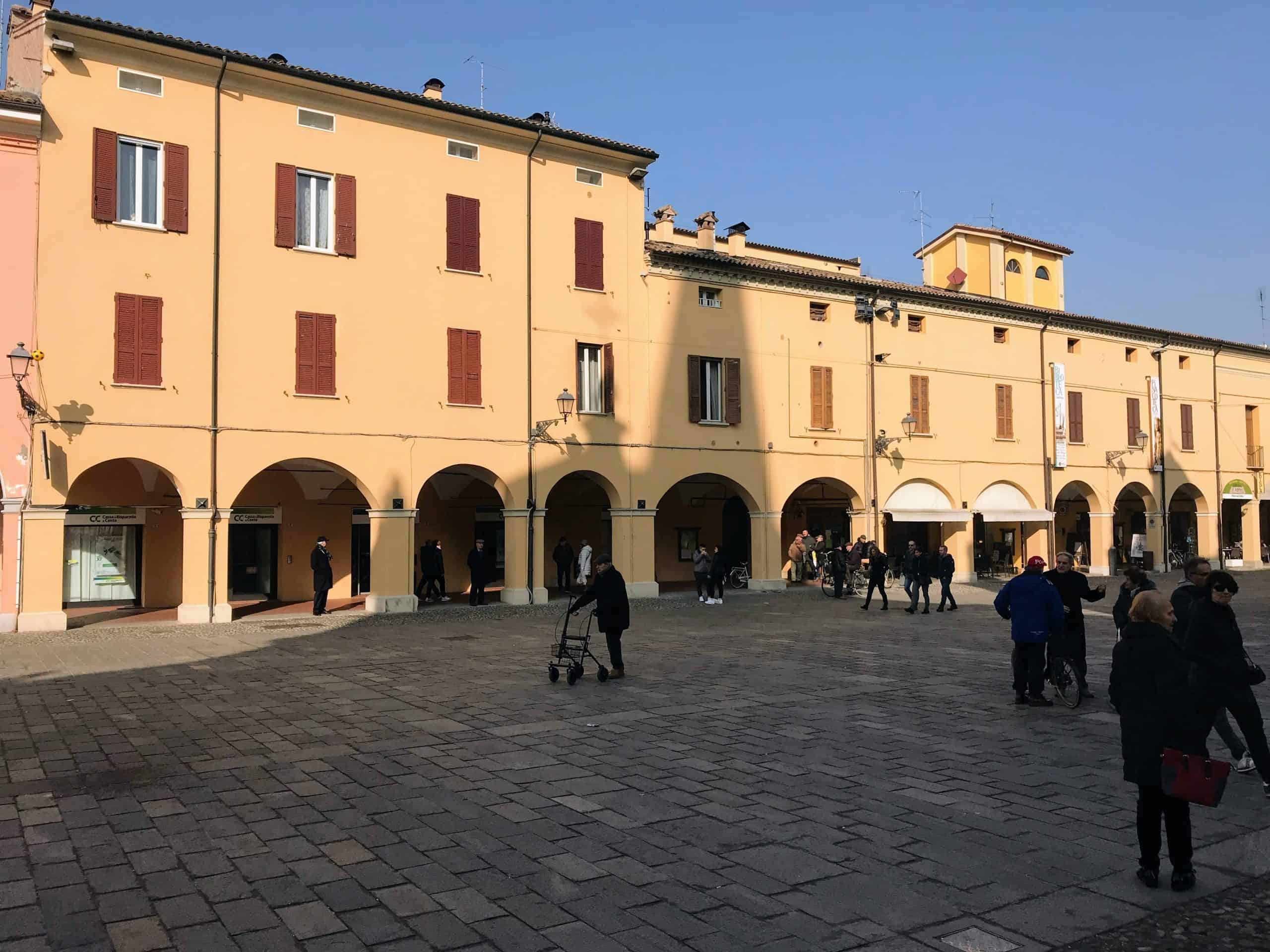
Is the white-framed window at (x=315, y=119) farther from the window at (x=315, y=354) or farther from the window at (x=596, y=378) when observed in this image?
the window at (x=596, y=378)

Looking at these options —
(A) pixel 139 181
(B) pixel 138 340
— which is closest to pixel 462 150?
(A) pixel 139 181

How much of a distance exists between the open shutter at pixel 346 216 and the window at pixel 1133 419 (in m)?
28.8

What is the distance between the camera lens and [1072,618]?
10.7m

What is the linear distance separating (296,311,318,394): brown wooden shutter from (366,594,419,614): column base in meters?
4.80

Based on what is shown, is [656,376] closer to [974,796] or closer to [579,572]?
[579,572]

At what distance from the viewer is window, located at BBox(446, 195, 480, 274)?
77.7 feet

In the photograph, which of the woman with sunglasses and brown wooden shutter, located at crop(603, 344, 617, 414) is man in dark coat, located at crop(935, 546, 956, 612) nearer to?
brown wooden shutter, located at crop(603, 344, 617, 414)

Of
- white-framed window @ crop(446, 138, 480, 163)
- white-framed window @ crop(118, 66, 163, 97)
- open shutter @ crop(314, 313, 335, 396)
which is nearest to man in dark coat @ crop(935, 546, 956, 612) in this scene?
open shutter @ crop(314, 313, 335, 396)

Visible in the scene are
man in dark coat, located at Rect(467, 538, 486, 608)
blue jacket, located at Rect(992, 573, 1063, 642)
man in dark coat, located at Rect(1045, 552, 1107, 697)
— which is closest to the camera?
blue jacket, located at Rect(992, 573, 1063, 642)

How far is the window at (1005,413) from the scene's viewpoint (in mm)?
33531

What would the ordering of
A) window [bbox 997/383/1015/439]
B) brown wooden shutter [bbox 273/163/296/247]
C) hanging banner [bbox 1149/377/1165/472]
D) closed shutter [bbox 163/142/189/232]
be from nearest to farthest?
closed shutter [bbox 163/142/189/232]
brown wooden shutter [bbox 273/163/296/247]
window [bbox 997/383/1015/439]
hanging banner [bbox 1149/377/1165/472]

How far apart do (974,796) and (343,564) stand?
69.1 feet

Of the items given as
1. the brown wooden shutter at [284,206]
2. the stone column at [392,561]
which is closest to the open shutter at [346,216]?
the brown wooden shutter at [284,206]

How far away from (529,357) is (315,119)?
7.18m
